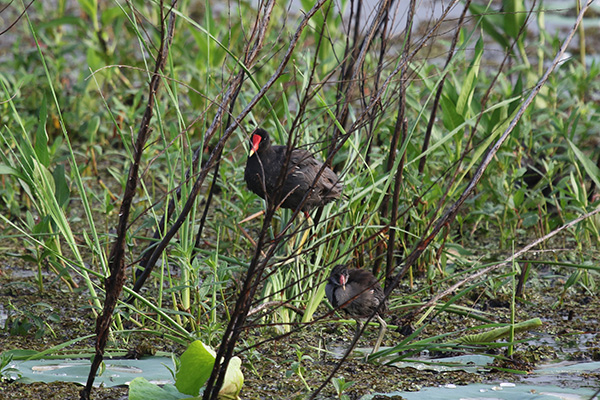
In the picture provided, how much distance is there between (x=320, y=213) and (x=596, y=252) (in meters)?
1.47

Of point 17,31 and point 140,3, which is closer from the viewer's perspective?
point 140,3

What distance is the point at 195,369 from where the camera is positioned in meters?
2.22

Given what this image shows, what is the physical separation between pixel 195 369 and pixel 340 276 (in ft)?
2.96

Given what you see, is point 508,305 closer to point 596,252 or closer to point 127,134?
point 596,252

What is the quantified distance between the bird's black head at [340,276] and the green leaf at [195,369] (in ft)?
2.80

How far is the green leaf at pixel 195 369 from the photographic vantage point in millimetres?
2215

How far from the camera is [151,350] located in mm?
2711

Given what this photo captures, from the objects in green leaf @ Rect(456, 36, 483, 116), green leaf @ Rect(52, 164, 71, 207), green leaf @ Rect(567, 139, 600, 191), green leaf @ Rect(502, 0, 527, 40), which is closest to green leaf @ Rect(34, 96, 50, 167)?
green leaf @ Rect(52, 164, 71, 207)

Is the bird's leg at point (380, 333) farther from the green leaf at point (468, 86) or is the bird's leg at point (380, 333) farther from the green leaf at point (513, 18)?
the green leaf at point (513, 18)

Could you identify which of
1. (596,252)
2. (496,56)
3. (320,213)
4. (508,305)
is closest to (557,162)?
(596,252)

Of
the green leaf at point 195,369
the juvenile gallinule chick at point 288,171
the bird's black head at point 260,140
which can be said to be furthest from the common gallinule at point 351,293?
the green leaf at point 195,369

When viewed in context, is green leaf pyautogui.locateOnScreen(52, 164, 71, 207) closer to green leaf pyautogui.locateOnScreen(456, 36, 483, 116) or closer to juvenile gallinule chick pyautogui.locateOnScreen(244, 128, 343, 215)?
juvenile gallinule chick pyautogui.locateOnScreen(244, 128, 343, 215)

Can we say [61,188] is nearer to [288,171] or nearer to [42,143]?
[42,143]

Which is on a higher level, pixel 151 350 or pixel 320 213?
pixel 320 213
